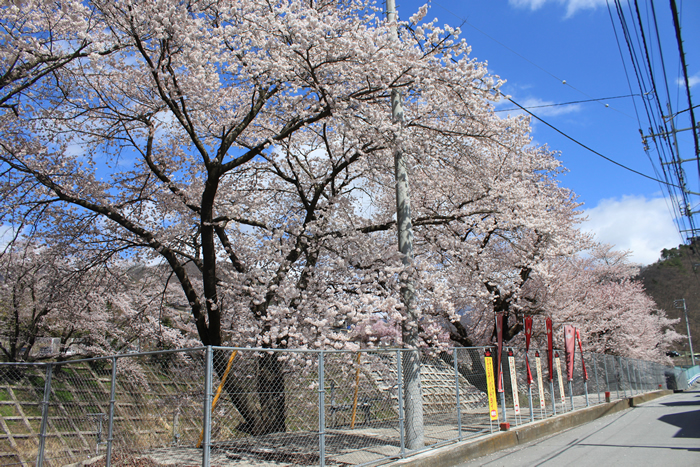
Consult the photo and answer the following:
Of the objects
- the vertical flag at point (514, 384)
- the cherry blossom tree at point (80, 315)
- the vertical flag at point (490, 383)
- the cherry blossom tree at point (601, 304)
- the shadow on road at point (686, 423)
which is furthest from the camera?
the cherry blossom tree at point (601, 304)

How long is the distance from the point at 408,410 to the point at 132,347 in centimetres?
1437

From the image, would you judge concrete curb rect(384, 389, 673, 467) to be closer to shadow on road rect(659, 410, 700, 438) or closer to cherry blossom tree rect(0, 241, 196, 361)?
shadow on road rect(659, 410, 700, 438)

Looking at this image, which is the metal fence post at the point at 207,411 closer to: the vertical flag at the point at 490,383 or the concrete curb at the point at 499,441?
the concrete curb at the point at 499,441

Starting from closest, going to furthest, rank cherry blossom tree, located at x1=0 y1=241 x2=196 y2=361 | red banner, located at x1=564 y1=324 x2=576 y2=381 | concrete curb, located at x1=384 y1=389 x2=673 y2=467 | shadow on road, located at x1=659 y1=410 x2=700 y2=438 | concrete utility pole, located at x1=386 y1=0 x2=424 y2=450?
concrete curb, located at x1=384 y1=389 x2=673 y2=467 → concrete utility pole, located at x1=386 y1=0 x2=424 y2=450 → shadow on road, located at x1=659 y1=410 x2=700 y2=438 → cherry blossom tree, located at x1=0 y1=241 x2=196 y2=361 → red banner, located at x1=564 y1=324 x2=576 y2=381

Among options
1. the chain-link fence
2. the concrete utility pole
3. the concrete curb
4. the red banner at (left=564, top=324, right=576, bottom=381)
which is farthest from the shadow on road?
the concrete utility pole

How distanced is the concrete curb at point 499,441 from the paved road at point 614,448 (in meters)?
0.18

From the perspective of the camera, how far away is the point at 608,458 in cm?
789

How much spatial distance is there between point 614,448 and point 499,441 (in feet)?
7.29

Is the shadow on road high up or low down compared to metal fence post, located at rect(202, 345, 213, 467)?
down

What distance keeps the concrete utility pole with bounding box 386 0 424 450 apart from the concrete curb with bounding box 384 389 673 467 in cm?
43

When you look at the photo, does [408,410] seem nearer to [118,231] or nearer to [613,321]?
[118,231]

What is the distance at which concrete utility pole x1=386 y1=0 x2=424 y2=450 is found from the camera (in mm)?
7543

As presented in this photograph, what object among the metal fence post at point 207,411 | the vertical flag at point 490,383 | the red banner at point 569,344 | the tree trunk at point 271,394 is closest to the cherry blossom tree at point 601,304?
the red banner at point 569,344

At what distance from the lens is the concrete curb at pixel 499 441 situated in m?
7.17
